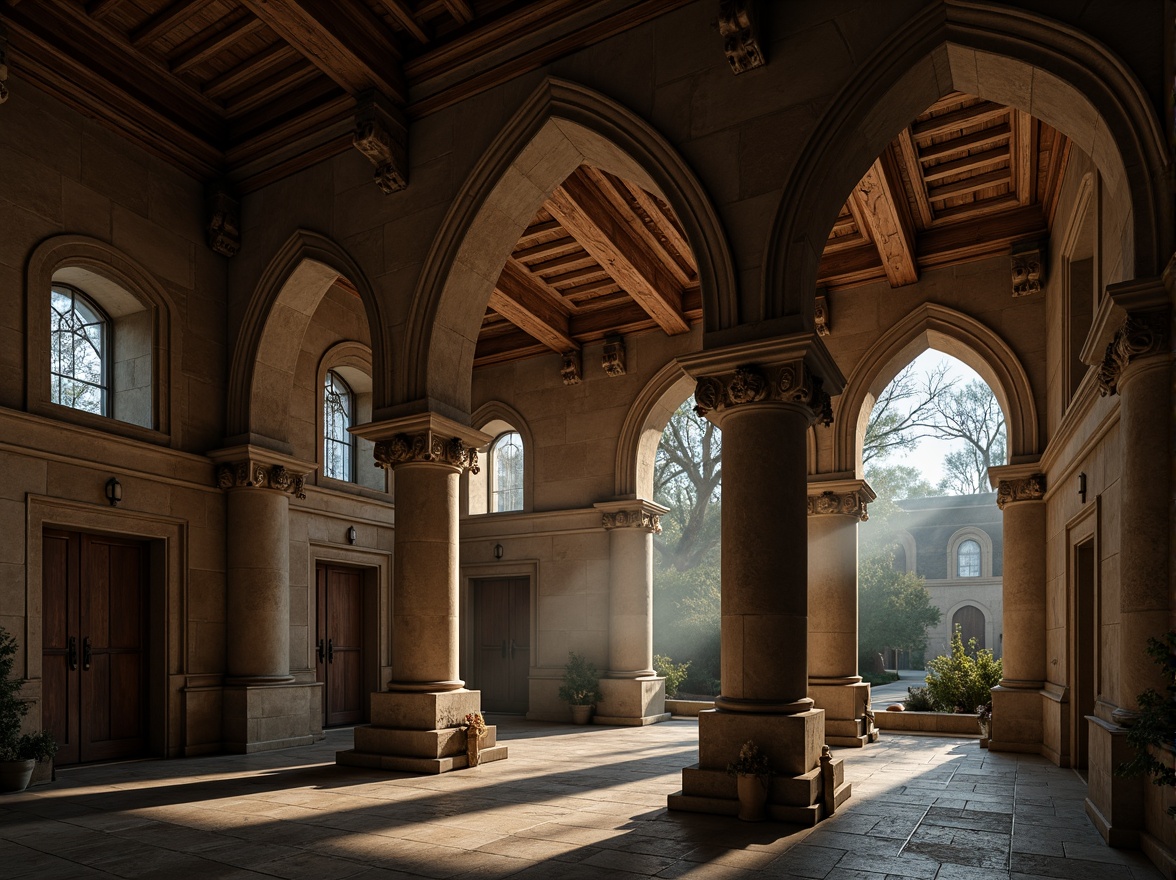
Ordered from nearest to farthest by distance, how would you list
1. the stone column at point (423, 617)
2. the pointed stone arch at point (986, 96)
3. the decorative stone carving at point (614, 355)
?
the pointed stone arch at point (986, 96)
the stone column at point (423, 617)
the decorative stone carving at point (614, 355)

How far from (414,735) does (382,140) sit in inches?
216

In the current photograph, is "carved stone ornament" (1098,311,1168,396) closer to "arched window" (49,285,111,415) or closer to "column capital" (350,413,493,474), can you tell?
"column capital" (350,413,493,474)

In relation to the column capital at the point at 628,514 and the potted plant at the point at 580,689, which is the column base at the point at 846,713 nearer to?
the potted plant at the point at 580,689

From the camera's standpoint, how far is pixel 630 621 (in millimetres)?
12359

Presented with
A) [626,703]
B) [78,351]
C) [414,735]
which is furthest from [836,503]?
[78,351]

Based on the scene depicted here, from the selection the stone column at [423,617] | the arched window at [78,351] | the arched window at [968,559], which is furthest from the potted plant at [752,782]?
the arched window at [968,559]

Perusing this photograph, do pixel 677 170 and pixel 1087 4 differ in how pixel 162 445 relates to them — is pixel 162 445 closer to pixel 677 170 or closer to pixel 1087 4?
pixel 677 170

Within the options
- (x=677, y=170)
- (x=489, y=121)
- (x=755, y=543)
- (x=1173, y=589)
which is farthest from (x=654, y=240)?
(x=1173, y=589)

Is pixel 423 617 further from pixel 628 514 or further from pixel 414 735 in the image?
pixel 628 514

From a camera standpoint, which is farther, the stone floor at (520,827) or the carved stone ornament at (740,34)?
the carved stone ornament at (740,34)

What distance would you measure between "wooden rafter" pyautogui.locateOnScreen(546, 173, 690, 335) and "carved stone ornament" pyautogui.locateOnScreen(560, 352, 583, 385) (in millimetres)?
1621

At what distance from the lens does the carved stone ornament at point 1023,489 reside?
9.48 meters

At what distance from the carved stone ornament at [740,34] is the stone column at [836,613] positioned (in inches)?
220

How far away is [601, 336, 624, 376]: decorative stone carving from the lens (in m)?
12.8
